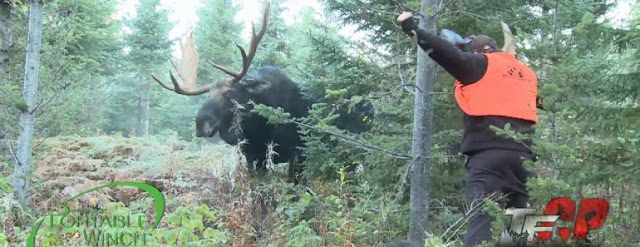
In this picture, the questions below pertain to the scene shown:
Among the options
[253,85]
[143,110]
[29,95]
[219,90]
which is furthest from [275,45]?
[143,110]

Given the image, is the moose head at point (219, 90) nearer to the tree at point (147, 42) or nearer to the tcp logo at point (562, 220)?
the tcp logo at point (562, 220)

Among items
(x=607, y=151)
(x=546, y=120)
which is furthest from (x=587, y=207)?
(x=546, y=120)

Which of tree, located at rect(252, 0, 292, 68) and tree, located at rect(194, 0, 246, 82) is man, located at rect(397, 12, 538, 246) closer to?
tree, located at rect(252, 0, 292, 68)

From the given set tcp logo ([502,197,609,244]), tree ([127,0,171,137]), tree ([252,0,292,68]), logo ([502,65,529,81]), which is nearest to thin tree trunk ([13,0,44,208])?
logo ([502,65,529,81])

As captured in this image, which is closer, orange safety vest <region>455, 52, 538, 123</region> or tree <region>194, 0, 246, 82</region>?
orange safety vest <region>455, 52, 538, 123</region>

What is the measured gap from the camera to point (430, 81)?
484 centimetres

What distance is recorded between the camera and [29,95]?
6.04 m

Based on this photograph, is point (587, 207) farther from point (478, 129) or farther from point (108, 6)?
point (108, 6)

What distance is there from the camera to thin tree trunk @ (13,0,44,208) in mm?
6047

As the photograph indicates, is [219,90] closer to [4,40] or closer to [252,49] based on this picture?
[252,49]

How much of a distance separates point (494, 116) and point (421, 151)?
2.72 ft

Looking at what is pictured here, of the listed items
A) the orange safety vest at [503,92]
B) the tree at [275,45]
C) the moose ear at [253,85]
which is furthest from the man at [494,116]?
the tree at [275,45]

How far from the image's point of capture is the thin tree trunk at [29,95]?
6.05 metres

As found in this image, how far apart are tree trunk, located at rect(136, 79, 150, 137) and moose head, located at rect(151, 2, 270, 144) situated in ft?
63.5
